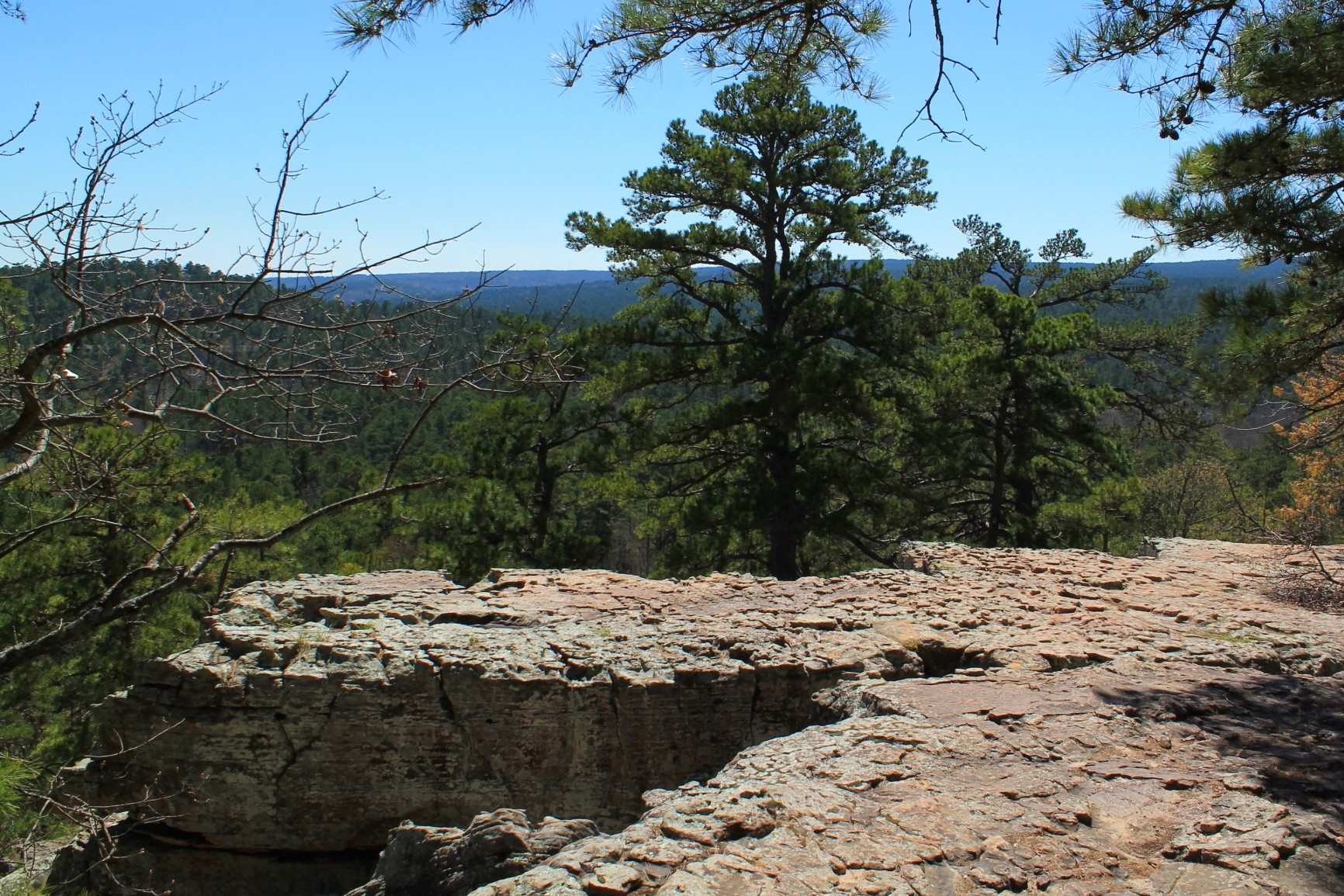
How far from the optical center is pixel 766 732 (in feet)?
16.5

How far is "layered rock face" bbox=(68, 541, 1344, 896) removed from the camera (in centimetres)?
317

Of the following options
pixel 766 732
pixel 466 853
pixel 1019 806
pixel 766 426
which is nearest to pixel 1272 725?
pixel 1019 806

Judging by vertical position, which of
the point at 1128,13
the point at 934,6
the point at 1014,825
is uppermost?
the point at 1128,13

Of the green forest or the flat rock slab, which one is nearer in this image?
the flat rock slab

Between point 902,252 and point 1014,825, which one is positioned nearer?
point 1014,825

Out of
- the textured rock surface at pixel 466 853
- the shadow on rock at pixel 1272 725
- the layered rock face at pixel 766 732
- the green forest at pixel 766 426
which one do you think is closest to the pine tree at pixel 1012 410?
the green forest at pixel 766 426

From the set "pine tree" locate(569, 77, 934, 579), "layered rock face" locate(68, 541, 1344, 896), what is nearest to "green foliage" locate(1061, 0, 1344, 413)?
"layered rock face" locate(68, 541, 1344, 896)

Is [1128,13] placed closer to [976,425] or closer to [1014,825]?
[1014,825]

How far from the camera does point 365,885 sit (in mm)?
3658

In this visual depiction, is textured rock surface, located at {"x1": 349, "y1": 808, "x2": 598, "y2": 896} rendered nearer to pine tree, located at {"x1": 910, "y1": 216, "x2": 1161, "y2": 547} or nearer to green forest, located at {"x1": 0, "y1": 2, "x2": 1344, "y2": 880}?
green forest, located at {"x1": 0, "y1": 2, "x2": 1344, "y2": 880}

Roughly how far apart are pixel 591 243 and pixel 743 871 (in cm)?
1105

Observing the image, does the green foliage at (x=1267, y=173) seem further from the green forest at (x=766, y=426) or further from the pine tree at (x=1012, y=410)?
the pine tree at (x=1012, y=410)

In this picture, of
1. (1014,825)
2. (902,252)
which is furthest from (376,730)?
(902,252)

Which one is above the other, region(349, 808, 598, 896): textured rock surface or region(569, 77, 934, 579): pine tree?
region(569, 77, 934, 579): pine tree
